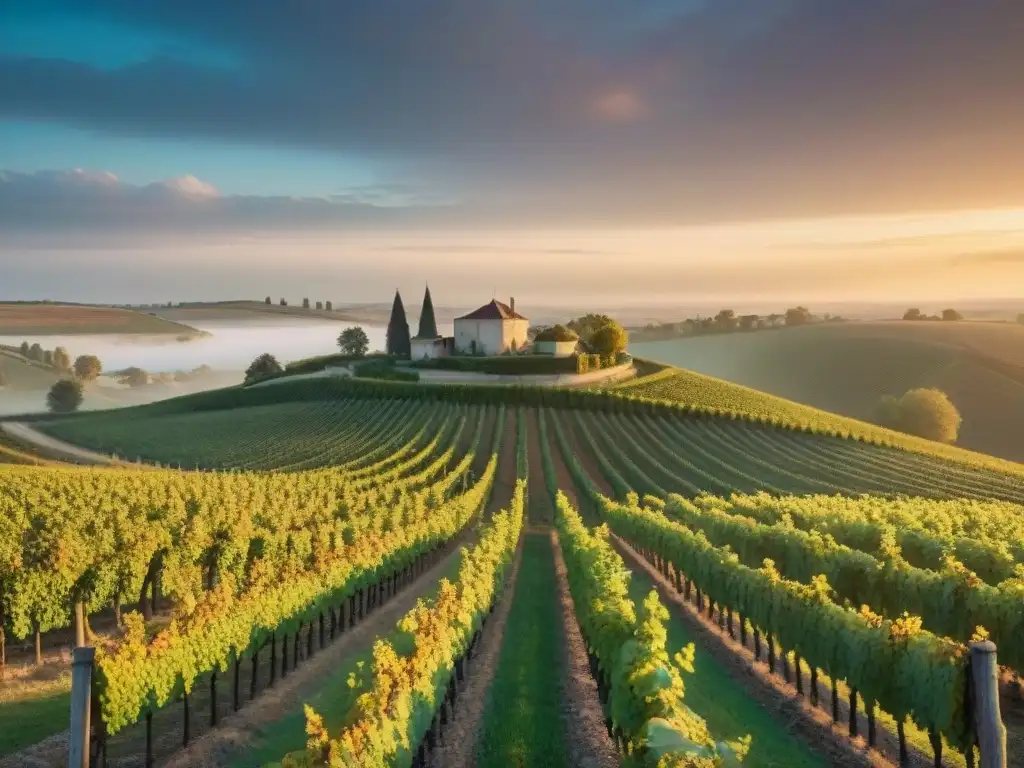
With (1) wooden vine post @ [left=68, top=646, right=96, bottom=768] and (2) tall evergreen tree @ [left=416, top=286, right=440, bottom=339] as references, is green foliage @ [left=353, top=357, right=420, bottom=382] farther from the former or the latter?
(1) wooden vine post @ [left=68, top=646, right=96, bottom=768]

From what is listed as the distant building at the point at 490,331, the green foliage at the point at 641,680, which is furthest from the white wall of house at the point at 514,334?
the green foliage at the point at 641,680

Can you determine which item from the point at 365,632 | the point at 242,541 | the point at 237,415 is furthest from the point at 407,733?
the point at 237,415

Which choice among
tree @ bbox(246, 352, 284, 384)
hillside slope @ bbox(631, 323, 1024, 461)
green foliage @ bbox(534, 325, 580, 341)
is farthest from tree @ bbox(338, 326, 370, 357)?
hillside slope @ bbox(631, 323, 1024, 461)

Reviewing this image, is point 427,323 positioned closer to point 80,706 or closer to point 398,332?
point 398,332

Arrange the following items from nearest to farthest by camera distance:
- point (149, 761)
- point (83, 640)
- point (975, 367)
Answer: point (149, 761)
point (83, 640)
point (975, 367)

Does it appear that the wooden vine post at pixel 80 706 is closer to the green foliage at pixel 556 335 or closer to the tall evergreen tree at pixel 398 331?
the green foliage at pixel 556 335

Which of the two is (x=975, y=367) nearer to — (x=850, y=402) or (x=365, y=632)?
(x=850, y=402)

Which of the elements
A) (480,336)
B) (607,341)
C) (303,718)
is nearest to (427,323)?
(480,336)
